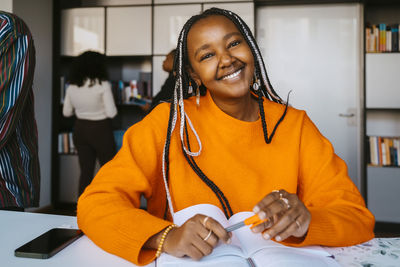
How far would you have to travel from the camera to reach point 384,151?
3395 mm

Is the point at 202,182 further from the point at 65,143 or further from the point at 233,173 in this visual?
the point at 65,143

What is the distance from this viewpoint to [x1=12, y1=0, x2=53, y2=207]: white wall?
3.61 m

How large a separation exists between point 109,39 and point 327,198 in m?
3.38

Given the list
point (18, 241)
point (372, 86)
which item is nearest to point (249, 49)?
point (18, 241)

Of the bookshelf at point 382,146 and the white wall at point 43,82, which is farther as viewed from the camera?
the white wall at point 43,82

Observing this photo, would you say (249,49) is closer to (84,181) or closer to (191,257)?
(191,257)

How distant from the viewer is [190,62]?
1.17 metres

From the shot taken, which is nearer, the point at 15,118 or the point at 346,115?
the point at 15,118

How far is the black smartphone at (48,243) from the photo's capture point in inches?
27.7

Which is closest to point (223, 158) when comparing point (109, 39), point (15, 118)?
point (15, 118)

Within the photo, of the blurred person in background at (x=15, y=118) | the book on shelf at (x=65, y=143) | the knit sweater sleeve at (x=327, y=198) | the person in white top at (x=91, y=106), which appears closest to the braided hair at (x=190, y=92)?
the knit sweater sleeve at (x=327, y=198)

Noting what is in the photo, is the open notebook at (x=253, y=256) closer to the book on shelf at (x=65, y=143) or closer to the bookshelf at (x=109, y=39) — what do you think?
the bookshelf at (x=109, y=39)

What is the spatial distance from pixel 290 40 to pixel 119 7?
1.89 meters

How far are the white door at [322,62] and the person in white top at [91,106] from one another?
174 centimetres
